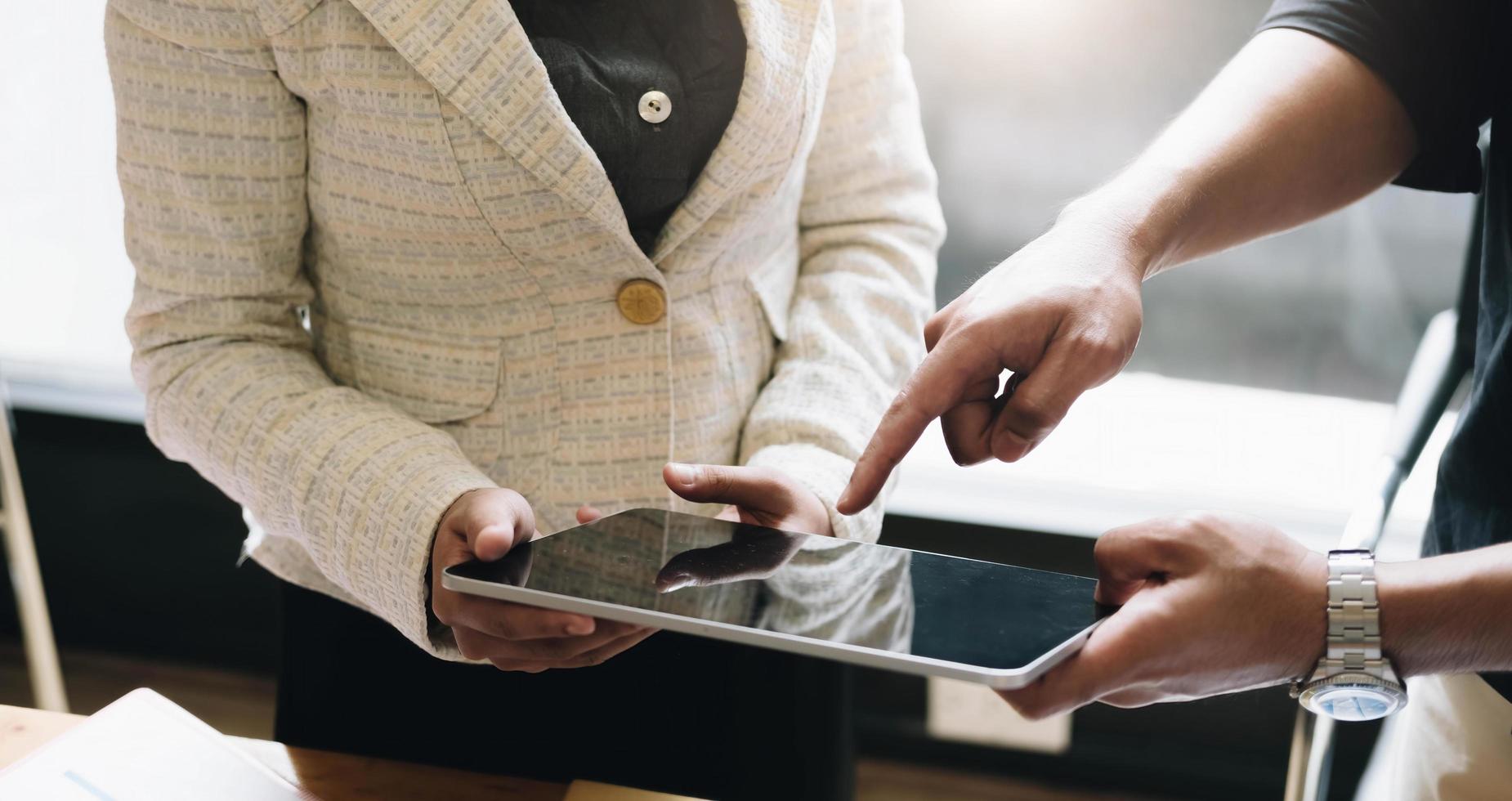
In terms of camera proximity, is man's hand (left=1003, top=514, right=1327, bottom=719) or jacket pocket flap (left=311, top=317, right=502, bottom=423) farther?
jacket pocket flap (left=311, top=317, right=502, bottom=423)

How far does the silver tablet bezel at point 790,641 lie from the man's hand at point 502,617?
0.03m

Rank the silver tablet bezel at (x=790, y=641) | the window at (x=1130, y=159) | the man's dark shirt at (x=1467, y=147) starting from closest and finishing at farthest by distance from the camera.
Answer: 1. the silver tablet bezel at (x=790, y=641)
2. the man's dark shirt at (x=1467, y=147)
3. the window at (x=1130, y=159)

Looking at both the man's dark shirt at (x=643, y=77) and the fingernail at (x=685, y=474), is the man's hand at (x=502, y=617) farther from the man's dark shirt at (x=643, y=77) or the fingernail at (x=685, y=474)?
the man's dark shirt at (x=643, y=77)

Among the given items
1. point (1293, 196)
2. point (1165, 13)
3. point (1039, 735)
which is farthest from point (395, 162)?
point (1039, 735)

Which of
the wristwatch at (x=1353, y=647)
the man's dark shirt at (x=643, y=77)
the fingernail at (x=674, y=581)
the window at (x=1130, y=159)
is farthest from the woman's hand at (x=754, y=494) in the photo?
the window at (x=1130, y=159)

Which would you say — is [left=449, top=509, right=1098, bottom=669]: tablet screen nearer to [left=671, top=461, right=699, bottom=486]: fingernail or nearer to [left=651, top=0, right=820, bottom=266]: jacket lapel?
[left=671, top=461, right=699, bottom=486]: fingernail

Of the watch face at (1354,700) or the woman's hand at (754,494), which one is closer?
the watch face at (1354,700)

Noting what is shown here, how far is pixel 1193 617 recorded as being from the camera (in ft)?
2.04

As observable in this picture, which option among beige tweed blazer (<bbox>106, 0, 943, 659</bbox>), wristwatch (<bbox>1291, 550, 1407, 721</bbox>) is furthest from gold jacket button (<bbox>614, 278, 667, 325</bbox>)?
wristwatch (<bbox>1291, 550, 1407, 721</bbox>)

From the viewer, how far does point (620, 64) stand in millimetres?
816

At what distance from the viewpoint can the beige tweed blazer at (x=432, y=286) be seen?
2.48ft

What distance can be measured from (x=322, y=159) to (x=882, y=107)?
1.50 ft

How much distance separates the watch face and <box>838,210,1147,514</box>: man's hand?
21 centimetres

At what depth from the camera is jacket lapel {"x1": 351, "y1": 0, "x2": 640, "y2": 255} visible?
74 centimetres
